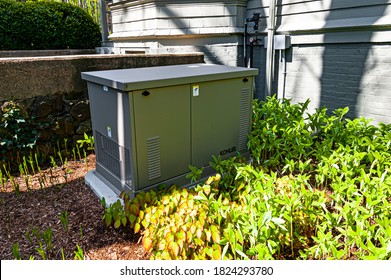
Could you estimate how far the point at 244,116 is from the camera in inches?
128

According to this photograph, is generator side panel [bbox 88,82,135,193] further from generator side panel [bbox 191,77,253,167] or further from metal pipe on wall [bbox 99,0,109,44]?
metal pipe on wall [bbox 99,0,109,44]

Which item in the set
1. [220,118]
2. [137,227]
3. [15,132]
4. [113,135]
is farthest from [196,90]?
[15,132]

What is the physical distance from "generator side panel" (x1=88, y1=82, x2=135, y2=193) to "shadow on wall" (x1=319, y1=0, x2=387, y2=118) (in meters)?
3.08

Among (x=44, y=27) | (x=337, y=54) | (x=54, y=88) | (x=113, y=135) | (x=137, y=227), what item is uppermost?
(x=44, y=27)

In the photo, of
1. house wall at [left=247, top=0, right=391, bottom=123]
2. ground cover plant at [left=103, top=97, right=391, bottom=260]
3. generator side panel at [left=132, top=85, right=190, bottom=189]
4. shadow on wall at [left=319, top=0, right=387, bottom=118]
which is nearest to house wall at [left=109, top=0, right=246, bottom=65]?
house wall at [left=247, top=0, right=391, bottom=123]

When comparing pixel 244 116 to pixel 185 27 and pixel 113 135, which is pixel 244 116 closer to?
pixel 113 135

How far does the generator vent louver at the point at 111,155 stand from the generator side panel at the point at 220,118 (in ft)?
2.03

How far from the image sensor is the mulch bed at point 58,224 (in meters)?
2.25

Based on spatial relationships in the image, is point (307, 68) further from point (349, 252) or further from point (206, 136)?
point (349, 252)

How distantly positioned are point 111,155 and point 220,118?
1.08 m

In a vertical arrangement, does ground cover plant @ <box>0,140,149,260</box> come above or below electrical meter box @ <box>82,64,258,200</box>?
below

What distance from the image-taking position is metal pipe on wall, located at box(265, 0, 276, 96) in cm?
456

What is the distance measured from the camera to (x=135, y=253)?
2248 mm
